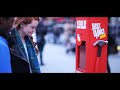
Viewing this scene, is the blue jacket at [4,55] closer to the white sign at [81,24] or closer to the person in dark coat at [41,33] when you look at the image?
the person in dark coat at [41,33]

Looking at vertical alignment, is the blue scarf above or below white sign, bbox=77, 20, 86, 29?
below

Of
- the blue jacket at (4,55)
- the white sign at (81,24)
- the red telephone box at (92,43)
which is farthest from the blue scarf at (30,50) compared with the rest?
the white sign at (81,24)

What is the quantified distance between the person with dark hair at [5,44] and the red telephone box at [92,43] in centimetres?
88

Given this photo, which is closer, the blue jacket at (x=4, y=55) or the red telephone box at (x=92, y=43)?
the blue jacket at (x=4, y=55)

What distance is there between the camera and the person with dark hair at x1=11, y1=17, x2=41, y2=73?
130 inches

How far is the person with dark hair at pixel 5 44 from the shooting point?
125 inches

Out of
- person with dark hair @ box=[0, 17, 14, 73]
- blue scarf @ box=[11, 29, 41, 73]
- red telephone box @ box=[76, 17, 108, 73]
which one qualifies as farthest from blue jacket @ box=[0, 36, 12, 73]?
red telephone box @ box=[76, 17, 108, 73]

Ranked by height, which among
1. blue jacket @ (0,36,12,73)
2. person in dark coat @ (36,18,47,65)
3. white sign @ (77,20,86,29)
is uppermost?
white sign @ (77,20,86,29)

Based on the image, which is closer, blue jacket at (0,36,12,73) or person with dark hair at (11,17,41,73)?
blue jacket at (0,36,12,73)

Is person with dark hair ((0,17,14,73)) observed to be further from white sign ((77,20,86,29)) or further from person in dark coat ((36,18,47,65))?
white sign ((77,20,86,29))

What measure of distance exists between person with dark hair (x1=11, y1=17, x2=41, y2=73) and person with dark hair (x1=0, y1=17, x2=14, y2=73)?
0.21ft

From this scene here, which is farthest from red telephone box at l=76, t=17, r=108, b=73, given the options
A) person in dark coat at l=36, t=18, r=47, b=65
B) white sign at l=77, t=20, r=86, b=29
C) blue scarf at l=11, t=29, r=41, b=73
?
blue scarf at l=11, t=29, r=41, b=73

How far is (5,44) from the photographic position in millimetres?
3186
